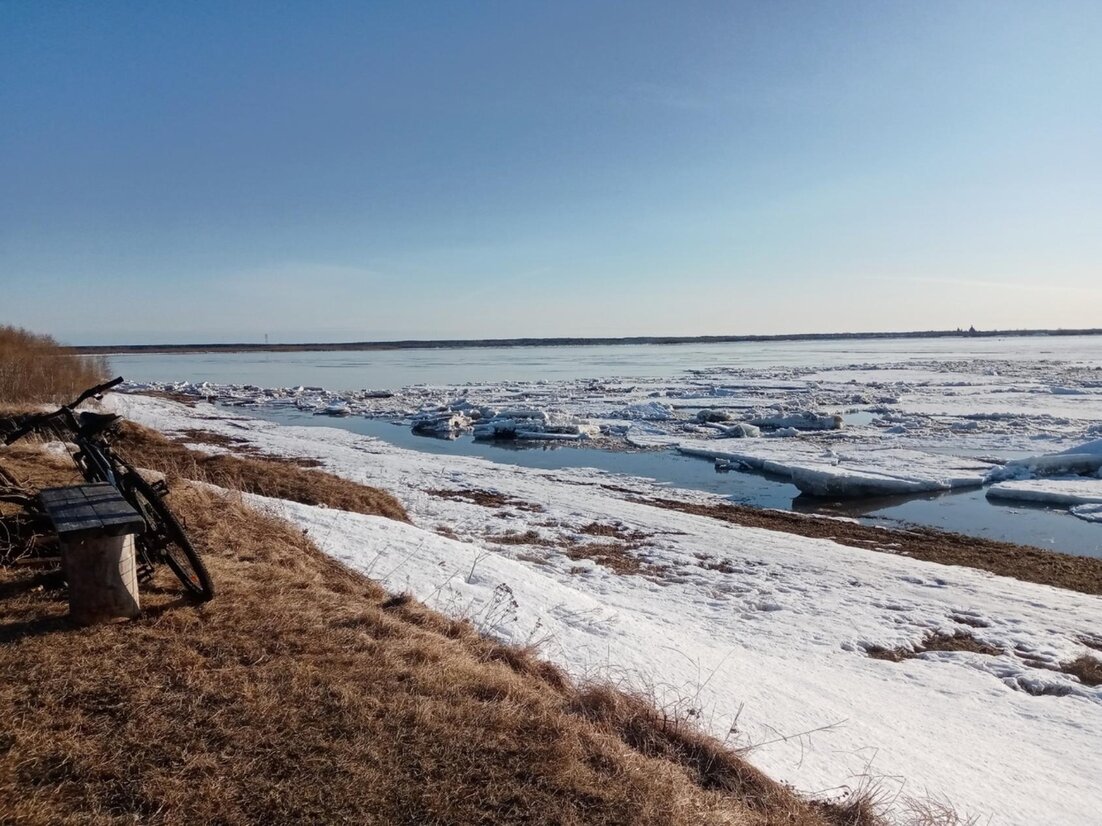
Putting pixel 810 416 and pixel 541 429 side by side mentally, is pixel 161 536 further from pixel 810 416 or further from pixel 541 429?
pixel 810 416

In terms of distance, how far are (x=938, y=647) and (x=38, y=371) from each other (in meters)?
27.6

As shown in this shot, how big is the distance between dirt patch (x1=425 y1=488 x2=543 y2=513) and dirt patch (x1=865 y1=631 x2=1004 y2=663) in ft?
23.7

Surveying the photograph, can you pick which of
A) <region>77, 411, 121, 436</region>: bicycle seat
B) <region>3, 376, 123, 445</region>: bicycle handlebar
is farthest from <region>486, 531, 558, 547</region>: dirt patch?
<region>3, 376, 123, 445</region>: bicycle handlebar

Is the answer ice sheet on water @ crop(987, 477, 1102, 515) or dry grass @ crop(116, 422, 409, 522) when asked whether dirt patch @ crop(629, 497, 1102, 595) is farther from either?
dry grass @ crop(116, 422, 409, 522)

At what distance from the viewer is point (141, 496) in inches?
204

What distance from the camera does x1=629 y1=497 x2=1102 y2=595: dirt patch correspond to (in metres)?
10.6

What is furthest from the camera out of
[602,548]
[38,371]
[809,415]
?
[809,415]

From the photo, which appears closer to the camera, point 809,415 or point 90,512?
point 90,512

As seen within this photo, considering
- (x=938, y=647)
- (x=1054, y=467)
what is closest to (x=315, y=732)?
(x=938, y=647)

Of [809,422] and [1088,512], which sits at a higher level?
[809,422]

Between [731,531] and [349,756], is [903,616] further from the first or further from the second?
[349,756]

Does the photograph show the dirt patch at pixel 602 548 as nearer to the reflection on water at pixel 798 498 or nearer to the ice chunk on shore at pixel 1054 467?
the reflection on water at pixel 798 498

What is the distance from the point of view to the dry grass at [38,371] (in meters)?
22.8

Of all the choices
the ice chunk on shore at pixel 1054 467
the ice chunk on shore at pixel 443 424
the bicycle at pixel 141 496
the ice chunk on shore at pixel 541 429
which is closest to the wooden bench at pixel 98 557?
the bicycle at pixel 141 496
